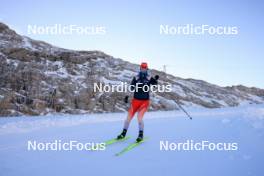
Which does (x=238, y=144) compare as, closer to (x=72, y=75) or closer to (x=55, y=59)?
(x=72, y=75)

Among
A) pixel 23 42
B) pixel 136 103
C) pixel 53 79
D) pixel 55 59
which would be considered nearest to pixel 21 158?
pixel 136 103

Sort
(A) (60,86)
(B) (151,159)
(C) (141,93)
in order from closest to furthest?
(B) (151,159)
(C) (141,93)
(A) (60,86)

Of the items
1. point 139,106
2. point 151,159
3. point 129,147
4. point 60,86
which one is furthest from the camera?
point 60,86

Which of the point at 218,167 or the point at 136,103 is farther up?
the point at 136,103

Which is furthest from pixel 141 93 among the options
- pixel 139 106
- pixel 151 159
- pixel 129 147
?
pixel 151 159

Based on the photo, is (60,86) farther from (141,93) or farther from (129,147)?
(129,147)

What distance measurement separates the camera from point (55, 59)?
5809cm

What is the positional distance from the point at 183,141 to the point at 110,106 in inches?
1407

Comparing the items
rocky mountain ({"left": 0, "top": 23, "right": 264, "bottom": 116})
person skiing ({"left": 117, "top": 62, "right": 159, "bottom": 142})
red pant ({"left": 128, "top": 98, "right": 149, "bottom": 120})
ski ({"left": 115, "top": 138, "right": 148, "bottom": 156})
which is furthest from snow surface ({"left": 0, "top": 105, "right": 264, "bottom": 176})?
rocky mountain ({"left": 0, "top": 23, "right": 264, "bottom": 116})

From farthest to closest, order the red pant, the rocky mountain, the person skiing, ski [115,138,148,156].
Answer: the rocky mountain
the red pant
the person skiing
ski [115,138,148,156]

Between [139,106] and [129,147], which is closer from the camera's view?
[129,147]

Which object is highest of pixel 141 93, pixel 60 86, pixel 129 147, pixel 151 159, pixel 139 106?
pixel 60 86

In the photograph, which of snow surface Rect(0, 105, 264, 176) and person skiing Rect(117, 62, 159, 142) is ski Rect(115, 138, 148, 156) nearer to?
snow surface Rect(0, 105, 264, 176)

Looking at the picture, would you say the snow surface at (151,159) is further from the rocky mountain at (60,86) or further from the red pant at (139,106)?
the rocky mountain at (60,86)
